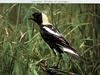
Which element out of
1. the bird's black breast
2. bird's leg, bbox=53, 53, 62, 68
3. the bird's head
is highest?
the bird's head

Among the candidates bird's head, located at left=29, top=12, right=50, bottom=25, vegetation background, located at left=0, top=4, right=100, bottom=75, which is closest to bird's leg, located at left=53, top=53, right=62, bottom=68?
vegetation background, located at left=0, top=4, right=100, bottom=75

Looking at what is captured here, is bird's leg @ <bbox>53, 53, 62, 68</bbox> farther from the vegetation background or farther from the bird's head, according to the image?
Result: the bird's head

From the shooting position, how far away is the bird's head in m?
1.58

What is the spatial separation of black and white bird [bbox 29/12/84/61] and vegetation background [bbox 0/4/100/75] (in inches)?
0.7

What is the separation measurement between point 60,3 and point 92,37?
21 cm

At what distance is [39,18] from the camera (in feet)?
5.23

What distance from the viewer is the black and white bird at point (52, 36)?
156cm

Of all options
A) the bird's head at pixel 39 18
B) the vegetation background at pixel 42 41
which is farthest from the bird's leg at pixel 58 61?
the bird's head at pixel 39 18

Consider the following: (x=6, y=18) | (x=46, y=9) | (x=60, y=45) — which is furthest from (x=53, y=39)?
(x=6, y=18)

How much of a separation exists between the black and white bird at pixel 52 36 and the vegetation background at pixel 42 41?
17mm

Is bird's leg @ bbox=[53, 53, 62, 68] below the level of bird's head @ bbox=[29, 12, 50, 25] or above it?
below

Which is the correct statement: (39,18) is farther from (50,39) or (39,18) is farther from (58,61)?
(58,61)

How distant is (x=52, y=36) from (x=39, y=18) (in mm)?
103

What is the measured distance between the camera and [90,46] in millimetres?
1548
